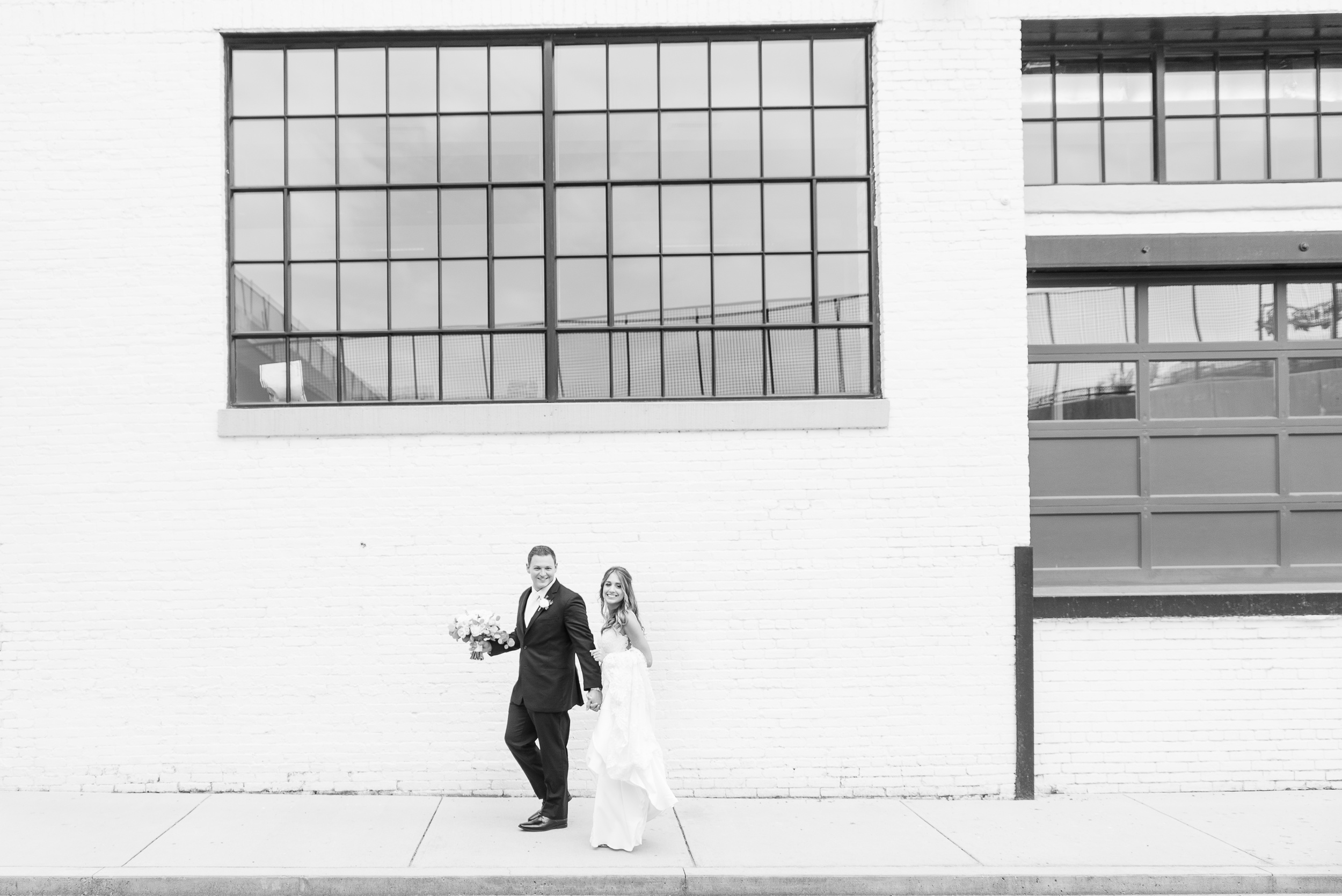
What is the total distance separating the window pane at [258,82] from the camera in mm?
7426

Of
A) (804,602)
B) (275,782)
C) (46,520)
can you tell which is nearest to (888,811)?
(804,602)

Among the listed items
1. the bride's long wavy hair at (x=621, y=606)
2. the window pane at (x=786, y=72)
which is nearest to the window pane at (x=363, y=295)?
the bride's long wavy hair at (x=621, y=606)

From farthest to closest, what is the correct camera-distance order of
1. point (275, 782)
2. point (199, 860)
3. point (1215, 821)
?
point (275, 782), point (1215, 821), point (199, 860)

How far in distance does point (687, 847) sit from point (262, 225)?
516 cm

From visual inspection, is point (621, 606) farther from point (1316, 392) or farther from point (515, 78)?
point (1316, 392)

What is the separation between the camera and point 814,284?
7.47 m

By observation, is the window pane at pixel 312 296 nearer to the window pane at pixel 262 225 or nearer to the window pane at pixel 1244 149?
the window pane at pixel 262 225

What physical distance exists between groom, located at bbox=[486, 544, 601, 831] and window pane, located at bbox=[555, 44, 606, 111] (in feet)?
11.0

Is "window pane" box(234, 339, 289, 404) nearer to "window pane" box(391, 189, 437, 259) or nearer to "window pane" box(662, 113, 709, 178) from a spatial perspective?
"window pane" box(391, 189, 437, 259)

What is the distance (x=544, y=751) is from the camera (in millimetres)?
6320

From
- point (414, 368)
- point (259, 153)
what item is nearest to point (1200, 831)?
point (414, 368)

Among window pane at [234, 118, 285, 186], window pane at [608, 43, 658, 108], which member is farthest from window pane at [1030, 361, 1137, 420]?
window pane at [234, 118, 285, 186]

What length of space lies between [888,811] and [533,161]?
201 inches

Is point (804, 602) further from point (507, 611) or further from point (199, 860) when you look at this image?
point (199, 860)
